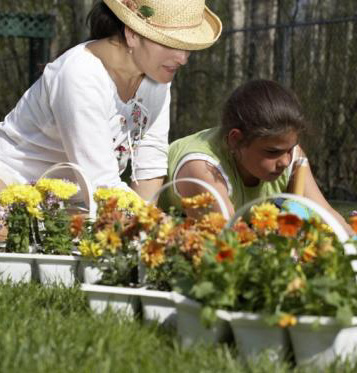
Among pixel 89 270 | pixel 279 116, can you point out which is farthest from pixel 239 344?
pixel 279 116

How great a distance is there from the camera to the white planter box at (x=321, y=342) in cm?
240

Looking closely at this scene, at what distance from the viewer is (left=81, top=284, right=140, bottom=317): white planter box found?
2.78 m

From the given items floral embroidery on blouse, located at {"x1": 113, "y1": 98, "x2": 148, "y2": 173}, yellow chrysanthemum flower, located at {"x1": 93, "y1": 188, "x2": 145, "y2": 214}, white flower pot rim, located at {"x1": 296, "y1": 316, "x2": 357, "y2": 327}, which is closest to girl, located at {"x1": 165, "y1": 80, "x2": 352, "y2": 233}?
floral embroidery on blouse, located at {"x1": 113, "y1": 98, "x2": 148, "y2": 173}

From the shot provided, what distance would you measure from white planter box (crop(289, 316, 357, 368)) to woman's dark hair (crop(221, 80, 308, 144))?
5.29 feet

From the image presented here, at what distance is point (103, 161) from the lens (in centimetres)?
405

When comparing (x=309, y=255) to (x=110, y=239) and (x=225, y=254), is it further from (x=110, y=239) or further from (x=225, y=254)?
(x=110, y=239)

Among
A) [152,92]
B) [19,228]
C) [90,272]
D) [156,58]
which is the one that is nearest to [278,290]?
[90,272]

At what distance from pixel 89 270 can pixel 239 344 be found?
36.8 inches

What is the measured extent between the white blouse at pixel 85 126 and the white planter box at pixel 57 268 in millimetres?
681

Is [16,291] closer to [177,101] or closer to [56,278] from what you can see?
[56,278]

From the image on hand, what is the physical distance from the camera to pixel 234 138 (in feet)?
13.6

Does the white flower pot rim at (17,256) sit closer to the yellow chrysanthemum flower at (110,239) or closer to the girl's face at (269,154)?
the yellow chrysanthemum flower at (110,239)

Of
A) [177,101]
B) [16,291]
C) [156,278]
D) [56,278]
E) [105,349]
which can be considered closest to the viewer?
[105,349]

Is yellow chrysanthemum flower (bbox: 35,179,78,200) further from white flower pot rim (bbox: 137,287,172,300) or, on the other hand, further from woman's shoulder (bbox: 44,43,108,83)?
white flower pot rim (bbox: 137,287,172,300)
